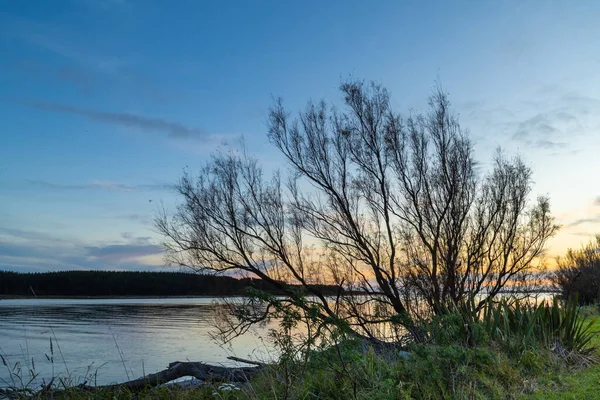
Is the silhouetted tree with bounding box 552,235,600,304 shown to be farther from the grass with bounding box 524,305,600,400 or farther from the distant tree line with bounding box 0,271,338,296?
the distant tree line with bounding box 0,271,338,296

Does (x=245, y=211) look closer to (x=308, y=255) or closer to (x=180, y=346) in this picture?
(x=308, y=255)

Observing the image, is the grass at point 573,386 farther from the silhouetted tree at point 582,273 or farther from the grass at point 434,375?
the silhouetted tree at point 582,273

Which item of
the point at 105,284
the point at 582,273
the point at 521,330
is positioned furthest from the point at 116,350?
the point at 105,284

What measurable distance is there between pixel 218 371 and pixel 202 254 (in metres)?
6.56

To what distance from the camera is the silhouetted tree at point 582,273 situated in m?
27.9

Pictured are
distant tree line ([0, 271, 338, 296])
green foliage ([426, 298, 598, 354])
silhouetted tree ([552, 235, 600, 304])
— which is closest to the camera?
green foliage ([426, 298, 598, 354])

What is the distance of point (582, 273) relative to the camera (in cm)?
2894

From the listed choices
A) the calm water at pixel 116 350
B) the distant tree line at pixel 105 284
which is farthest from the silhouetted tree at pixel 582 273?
the distant tree line at pixel 105 284

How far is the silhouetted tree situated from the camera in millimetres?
27917

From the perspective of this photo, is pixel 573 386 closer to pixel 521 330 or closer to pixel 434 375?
pixel 521 330

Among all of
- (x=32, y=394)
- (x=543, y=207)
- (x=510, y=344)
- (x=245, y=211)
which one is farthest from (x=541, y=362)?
(x=543, y=207)

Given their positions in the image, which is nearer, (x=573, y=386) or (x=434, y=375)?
(x=434, y=375)

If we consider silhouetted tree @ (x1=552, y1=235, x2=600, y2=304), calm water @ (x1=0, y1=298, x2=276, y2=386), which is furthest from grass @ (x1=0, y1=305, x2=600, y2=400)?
silhouetted tree @ (x1=552, y1=235, x2=600, y2=304)

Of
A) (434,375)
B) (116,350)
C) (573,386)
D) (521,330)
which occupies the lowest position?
(116,350)
